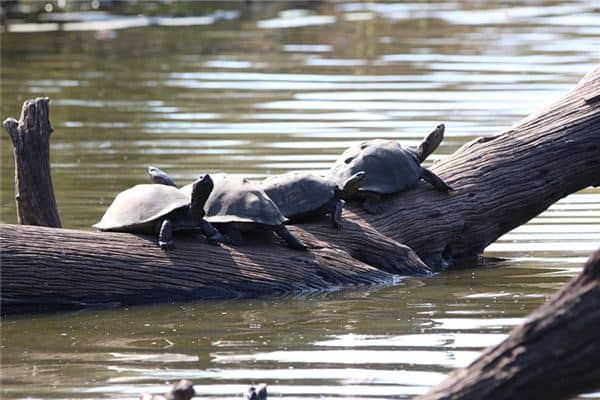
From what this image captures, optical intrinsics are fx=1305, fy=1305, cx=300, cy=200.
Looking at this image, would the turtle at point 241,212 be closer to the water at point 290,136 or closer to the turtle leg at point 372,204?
the water at point 290,136

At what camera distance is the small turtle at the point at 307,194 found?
24.3 ft

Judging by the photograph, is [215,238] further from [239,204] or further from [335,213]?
[335,213]

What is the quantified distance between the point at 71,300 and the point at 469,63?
1135 centimetres

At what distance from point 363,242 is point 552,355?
349 cm

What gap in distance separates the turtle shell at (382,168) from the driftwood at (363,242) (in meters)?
0.15

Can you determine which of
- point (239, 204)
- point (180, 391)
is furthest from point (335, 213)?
point (180, 391)

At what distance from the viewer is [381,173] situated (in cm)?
773

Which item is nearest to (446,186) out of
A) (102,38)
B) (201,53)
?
(201,53)

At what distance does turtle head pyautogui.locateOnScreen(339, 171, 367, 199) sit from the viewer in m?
7.52

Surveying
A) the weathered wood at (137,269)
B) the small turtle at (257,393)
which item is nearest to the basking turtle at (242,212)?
the weathered wood at (137,269)

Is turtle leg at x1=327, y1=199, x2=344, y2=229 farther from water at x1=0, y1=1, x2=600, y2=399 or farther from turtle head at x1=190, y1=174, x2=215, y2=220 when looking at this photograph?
turtle head at x1=190, y1=174, x2=215, y2=220

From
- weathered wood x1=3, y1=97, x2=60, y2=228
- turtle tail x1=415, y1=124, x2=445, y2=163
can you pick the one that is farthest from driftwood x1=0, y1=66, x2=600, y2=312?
weathered wood x1=3, y1=97, x2=60, y2=228

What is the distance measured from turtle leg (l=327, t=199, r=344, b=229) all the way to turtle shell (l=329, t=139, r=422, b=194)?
0.24 metres

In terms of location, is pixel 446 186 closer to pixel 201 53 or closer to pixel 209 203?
pixel 209 203
